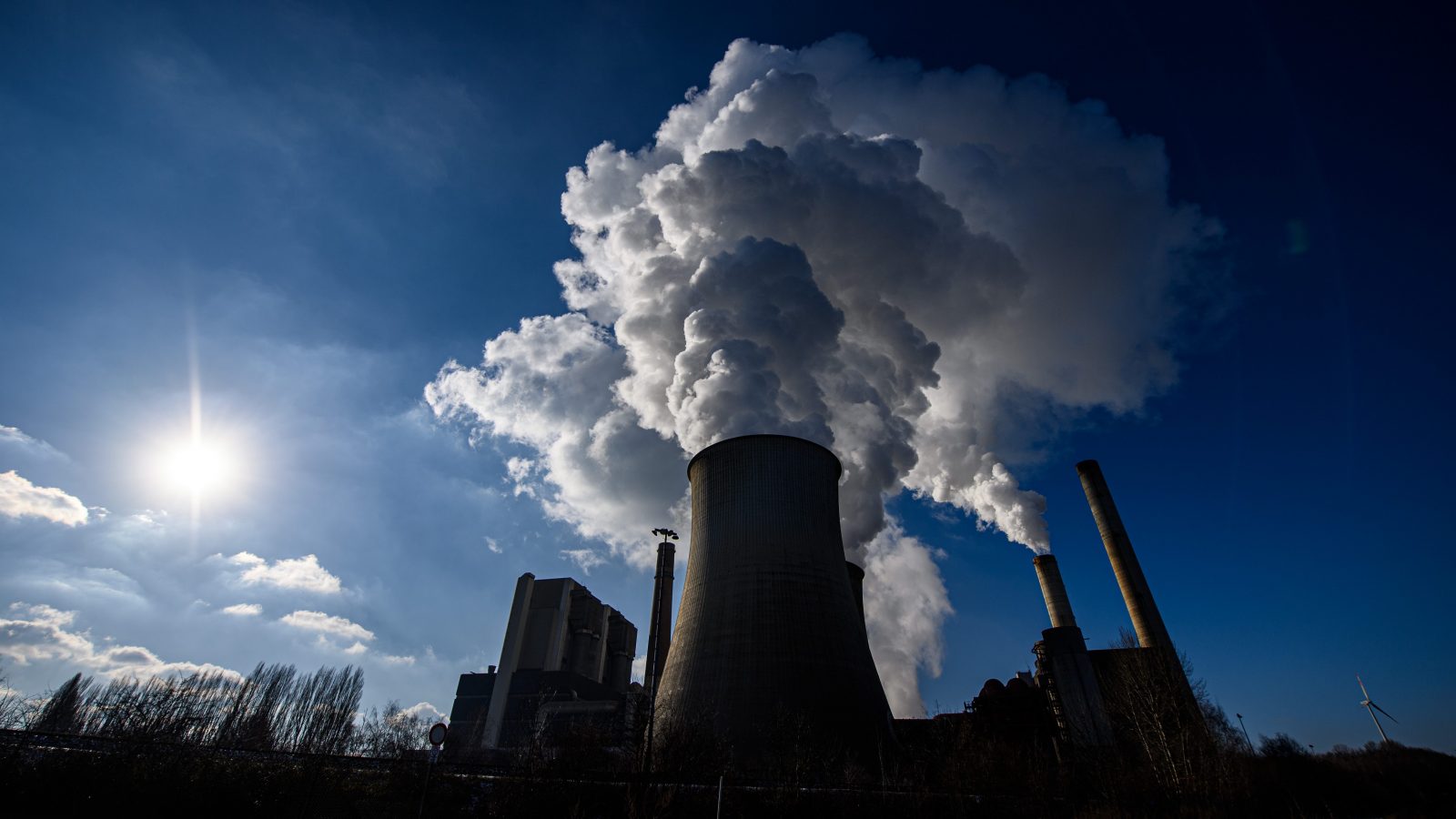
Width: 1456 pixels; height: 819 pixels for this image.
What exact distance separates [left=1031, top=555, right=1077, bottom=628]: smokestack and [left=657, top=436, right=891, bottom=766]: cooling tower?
1362cm

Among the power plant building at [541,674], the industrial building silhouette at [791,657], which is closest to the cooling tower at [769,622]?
the industrial building silhouette at [791,657]

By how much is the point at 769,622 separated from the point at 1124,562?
15630mm

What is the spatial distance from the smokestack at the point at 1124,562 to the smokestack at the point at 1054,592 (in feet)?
0.95

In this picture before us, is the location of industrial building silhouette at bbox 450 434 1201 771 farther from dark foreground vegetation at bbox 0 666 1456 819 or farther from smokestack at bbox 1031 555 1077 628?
smokestack at bbox 1031 555 1077 628

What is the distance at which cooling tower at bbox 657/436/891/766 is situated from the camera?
40.6ft

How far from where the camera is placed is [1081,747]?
17.5 m

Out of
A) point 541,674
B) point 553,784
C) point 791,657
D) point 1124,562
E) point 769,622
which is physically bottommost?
point 553,784

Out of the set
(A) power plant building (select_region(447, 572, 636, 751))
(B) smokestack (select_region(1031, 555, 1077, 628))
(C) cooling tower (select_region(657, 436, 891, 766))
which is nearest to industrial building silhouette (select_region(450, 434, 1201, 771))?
(C) cooling tower (select_region(657, 436, 891, 766))

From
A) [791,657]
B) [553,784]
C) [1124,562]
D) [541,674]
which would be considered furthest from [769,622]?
[541,674]

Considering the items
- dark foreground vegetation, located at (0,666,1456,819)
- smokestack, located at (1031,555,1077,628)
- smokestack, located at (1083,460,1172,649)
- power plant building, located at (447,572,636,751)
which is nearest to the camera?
dark foreground vegetation, located at (0,666,1456,819)

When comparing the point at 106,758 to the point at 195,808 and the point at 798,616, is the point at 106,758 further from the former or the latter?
the point at 798,616

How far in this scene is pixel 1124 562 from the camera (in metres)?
22.0

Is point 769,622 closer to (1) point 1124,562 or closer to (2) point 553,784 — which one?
(2) point 553,784

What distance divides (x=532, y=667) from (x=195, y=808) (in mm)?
23818
